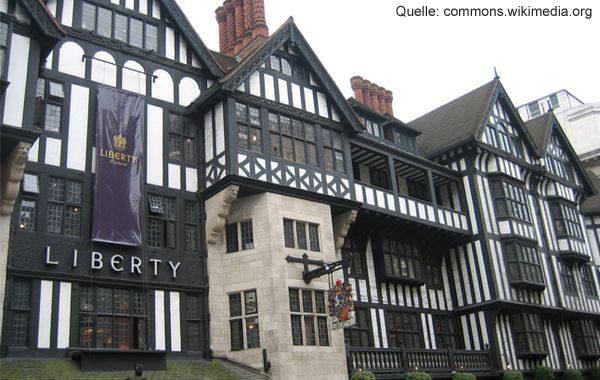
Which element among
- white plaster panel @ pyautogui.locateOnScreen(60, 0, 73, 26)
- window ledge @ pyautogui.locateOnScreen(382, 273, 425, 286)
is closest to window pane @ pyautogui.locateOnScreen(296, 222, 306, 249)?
window ledge @ pyautogui.locateOnScreen(382, 273, 425, 286)

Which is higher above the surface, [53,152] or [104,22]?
[104,22]

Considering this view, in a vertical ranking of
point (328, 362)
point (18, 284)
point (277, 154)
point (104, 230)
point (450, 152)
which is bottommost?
point (328, 362)

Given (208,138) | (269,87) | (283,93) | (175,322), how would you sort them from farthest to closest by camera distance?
1. (283,93)
2. (269,87)
3. (208,138)
4. (175,322)

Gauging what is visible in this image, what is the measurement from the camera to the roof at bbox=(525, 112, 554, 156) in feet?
131

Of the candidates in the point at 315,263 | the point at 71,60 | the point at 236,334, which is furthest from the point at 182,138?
the point at 236,334

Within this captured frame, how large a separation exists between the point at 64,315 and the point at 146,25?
11.9 m

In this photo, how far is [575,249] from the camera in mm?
38406

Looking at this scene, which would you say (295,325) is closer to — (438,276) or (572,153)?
(438,276)

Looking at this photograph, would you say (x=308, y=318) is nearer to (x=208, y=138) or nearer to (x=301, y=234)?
(x=301, y=234)

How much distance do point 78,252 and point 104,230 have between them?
3.63 ft

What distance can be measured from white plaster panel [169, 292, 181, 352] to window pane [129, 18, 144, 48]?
32.2ft

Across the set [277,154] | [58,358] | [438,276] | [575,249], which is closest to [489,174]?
[438,276]

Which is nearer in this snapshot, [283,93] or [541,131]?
[283,93]

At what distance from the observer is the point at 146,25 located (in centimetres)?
2520
